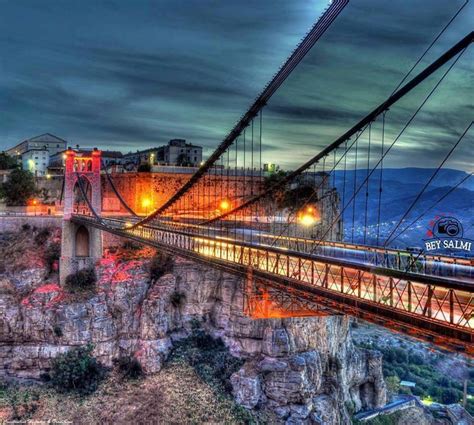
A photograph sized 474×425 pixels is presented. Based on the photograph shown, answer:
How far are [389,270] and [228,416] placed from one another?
63.5 feet

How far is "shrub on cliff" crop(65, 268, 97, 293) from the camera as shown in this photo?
36.1 m

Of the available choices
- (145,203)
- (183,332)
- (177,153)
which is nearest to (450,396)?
(183,332)

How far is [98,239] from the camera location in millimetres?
39219

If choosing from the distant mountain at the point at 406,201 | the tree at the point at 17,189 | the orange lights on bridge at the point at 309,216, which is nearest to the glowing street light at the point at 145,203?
the tree at the point at 17,189

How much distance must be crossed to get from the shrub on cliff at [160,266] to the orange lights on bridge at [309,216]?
46.8ft

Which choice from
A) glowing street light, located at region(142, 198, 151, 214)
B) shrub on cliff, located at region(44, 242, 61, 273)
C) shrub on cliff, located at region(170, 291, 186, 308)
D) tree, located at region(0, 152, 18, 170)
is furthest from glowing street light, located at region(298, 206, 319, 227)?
tree, located at region(0, 152, 18, 170)

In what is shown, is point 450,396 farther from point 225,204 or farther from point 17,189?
point 17,189

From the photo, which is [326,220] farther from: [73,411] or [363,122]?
[363,122]

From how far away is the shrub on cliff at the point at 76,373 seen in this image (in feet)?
101

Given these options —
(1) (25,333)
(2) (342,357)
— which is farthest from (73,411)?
(2) (342,357)

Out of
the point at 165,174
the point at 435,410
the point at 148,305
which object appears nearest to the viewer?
the point at 148,305

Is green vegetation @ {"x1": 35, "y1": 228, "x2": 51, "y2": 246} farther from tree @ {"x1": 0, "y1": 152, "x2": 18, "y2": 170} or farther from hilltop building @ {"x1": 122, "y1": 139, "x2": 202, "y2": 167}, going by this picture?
tree @ {"x1": 0, "y1": 152, "x2": 18, "y2": 170}

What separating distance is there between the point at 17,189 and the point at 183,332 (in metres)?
31.0

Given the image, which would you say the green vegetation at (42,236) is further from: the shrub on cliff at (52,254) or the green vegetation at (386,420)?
the green vegetation at (386,420)
